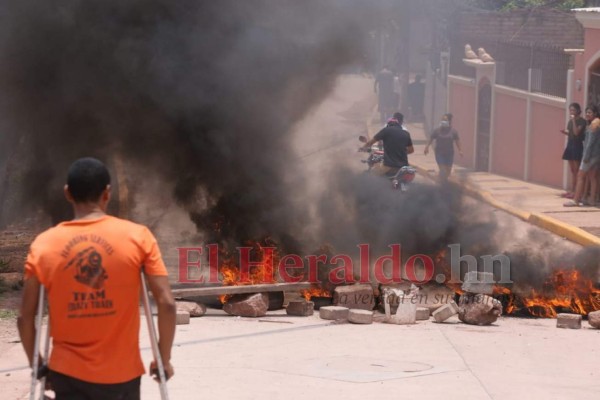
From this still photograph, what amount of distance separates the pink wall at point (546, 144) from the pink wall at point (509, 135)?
560 mm

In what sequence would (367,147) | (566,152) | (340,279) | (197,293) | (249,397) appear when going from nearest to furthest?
(249,397)
(197,293)
(340,279)
(367,147)
(566,152)

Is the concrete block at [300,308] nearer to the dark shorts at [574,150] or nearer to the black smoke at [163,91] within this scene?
the black smoke at [163,91]

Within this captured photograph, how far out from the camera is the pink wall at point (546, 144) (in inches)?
786

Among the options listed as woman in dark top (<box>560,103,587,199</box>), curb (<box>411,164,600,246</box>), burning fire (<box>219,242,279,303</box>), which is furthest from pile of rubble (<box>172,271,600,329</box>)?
woman in dark top (<box>560,103,587,199</box>)

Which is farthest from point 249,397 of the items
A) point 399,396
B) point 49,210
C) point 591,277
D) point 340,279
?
point 49,210

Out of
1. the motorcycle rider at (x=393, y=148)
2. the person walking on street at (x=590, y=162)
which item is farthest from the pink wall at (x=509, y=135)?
the motorcycle rider at (x=393, y=148)

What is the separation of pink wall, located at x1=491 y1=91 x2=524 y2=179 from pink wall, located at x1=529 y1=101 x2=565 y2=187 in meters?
0.56

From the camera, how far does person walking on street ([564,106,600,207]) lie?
52.4ft

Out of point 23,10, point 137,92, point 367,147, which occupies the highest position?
point 23,10

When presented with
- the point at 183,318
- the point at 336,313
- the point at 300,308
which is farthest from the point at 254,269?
the point at 183,318

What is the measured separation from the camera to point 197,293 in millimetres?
9000

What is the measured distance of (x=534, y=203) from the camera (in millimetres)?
18000

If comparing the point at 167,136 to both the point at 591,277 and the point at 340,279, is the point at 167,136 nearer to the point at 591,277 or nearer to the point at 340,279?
the point at 340,279

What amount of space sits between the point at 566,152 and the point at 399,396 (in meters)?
12.1
